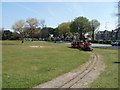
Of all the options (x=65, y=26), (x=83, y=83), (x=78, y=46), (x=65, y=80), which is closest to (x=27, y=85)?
(x=65, y=80)

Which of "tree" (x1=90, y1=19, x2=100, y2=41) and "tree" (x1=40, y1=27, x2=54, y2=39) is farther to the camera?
"tree" (x1=40, y1=27, x2=54, y2=39)

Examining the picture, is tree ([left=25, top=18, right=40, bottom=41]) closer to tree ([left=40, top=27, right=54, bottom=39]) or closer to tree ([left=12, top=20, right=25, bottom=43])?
tree ([left=12, top=20, right=25, bottom=43])

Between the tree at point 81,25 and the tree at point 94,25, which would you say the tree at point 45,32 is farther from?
the tree at point 94,25

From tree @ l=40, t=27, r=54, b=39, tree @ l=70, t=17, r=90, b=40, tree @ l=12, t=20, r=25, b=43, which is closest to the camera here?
tree @ l=12, t=20, r=25, b=43

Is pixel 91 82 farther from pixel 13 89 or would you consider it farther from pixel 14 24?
pixel 14 24

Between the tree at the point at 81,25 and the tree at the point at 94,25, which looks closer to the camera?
the tree at the point at 81,25

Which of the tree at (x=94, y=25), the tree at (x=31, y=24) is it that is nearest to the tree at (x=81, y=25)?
the tree at (x=94, y=25)

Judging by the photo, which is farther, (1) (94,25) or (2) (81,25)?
(1) (94,25)

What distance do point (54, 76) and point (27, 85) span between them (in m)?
1.67

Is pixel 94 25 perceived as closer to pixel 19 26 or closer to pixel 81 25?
pixel 81 25

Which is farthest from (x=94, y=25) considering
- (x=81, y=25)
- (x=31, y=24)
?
(x=31, y=24)

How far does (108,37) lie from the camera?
104 meters

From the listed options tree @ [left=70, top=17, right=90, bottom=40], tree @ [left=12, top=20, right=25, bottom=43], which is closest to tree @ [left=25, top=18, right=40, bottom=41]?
tree @ [left=12, top=20, right=25, bottom=43]

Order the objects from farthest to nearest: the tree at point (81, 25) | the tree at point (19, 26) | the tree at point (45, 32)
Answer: the tree at point (45, 32) → the tree at point (81, 25) → the tree at point (19, 26)
